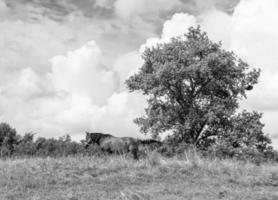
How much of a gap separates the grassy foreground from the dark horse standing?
3.75 m

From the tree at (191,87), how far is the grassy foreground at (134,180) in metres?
12.1

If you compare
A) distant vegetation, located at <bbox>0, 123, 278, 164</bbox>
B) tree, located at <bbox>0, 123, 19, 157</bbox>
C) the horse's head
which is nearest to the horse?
distant vegetation, located at <bbox>0, 123, 278, 164</bbox>

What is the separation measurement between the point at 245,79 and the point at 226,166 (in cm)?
1512

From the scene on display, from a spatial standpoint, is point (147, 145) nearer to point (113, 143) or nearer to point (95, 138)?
point (113, 143)

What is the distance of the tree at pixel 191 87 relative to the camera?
1095 inches

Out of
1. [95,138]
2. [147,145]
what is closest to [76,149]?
[95,138]

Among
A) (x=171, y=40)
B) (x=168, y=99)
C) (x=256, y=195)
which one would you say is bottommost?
(x=256, y=195)

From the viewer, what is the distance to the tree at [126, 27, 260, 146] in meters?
27.8

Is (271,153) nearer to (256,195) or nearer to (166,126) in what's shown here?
(166,126)

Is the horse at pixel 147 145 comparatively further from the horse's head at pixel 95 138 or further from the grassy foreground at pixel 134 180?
the grassy foreground at pixel 134 180

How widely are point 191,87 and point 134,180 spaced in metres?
17.7

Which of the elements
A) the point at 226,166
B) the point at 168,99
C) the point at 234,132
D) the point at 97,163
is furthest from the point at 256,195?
the point at 168,99

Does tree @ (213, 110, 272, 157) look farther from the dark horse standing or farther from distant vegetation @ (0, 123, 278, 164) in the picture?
the dark horse standing

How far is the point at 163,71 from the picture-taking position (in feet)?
90.4
